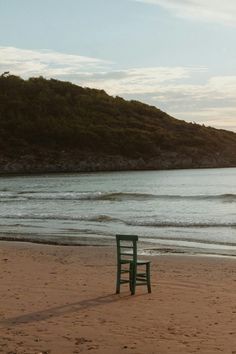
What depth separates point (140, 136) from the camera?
4899 inches

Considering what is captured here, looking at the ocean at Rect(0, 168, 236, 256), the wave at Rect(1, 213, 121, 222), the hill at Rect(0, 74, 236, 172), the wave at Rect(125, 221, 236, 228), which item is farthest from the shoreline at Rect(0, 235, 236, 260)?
the hill at Rect(0, 74, 236, 172)

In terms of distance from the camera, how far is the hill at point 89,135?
117m

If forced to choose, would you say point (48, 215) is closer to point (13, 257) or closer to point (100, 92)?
point (13, 257)

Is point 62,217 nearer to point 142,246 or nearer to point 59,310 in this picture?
point 142,246

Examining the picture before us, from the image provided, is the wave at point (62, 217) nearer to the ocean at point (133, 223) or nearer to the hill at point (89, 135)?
the ocean at point (133, 223)

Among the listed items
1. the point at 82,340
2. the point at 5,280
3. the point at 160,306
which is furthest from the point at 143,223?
the point at 82,340

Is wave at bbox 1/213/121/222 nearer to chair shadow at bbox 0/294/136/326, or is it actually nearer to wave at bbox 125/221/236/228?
wave at bbox 125/221/236/228

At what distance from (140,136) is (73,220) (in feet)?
310

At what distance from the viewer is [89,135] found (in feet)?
413

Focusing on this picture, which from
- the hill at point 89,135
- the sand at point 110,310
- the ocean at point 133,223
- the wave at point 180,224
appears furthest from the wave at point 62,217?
the hill at point 89,135

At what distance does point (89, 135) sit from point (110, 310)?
116950mm

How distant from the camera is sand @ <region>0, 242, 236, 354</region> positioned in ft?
25.0

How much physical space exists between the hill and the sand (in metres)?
100

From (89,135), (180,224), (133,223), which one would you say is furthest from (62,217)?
(89,135)
